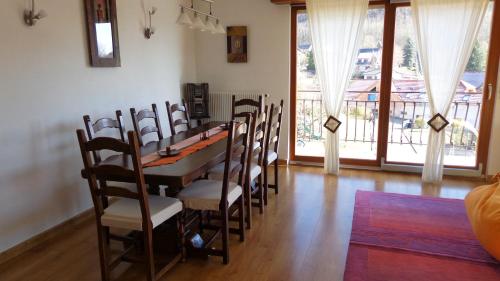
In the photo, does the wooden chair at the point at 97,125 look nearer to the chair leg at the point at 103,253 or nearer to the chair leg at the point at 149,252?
the chair leg at the point at 103,253

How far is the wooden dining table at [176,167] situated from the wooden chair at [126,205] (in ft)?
0.31

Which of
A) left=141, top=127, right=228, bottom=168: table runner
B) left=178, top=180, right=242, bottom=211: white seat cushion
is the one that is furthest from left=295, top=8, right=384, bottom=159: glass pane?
left=178, top=180, right=242, bottom=211: white seat cushion

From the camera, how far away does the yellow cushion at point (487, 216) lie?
7.94ft

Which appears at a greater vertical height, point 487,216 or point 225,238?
point 487,216

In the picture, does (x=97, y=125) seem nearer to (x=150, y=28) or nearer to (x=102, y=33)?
(x=102, y=33)

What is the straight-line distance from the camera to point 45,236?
2.97 m

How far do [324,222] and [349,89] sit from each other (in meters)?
2.13

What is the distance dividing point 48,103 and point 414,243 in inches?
121

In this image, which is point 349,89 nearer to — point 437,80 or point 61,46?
point 437,80

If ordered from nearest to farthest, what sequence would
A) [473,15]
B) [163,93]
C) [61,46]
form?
[61,46], [473,15], [163,93]

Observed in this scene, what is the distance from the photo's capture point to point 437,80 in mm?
4129

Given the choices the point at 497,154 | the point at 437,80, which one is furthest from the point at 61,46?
the point at 497,154

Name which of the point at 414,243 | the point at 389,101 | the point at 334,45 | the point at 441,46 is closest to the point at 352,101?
the point at 389,101

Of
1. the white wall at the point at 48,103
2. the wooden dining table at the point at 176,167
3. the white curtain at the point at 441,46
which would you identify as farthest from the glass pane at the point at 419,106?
the white wall at the point at 48,103
